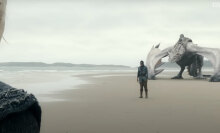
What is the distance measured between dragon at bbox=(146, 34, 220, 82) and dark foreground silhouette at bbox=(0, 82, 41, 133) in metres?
21.9

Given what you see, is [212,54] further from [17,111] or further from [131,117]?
[17,111]

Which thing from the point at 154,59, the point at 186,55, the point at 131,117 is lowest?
the point at 131,117

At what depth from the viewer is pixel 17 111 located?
0.96 meters

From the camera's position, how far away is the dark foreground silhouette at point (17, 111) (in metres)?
0.95

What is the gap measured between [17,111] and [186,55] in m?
25.0

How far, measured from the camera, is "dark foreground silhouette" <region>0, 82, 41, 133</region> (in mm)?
947

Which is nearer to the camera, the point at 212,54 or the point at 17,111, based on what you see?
the point at 17,111

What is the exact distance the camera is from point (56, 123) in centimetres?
739

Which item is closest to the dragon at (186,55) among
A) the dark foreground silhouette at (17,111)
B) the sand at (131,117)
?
the sand at (131,117)

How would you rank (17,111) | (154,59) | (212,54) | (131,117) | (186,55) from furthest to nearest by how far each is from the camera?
1. (154,59)
2. (186,55)
3. (212,54)
4. (131,117)
5. (17,111)

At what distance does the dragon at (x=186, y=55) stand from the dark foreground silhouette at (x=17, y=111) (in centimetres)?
2195

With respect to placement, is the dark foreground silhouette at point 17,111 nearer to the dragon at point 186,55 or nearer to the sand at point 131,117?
the sand at point 131,117

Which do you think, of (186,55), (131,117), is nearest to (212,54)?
(186,55)

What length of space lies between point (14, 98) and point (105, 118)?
711cm
